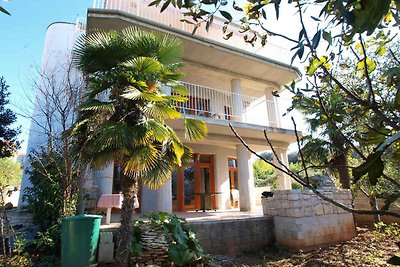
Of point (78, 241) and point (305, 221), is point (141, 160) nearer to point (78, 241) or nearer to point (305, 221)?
point (78, 241)

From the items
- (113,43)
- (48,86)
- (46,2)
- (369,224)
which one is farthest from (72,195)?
(369,224)

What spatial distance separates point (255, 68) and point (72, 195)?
29.9 feet

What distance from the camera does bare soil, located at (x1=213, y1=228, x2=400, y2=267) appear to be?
6.25 meters

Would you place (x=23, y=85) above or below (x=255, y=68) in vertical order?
below

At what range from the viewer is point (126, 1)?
30.8 ft

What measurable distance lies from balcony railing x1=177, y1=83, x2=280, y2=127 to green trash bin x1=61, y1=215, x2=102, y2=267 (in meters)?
6.73

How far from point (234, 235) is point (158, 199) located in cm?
302

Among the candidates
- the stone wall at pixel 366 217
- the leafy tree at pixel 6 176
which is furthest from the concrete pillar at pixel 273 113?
the leafy tree at pixel 6 176

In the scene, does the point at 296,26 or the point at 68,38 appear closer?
the point at 296,26

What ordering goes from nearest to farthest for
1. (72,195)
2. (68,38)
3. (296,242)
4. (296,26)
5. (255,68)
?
1. (296,26)
2. (72,195)
3. (296,242)
4. (255,68)
5. (68,38)

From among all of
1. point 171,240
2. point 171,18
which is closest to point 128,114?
point 171,240

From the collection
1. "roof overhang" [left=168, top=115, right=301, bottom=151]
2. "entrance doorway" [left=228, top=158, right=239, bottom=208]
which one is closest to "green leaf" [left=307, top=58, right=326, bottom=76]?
"roof overhang" [left=168, top=115, right=301, bottom=151]

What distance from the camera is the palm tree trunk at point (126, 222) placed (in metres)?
4.87

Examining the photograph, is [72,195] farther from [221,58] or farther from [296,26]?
[221,58]
